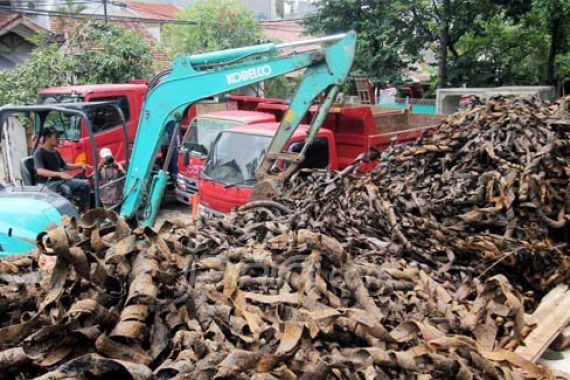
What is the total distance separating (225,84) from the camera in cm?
652

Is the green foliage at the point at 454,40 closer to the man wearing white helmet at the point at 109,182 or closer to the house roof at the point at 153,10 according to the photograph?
the man wearing white helmet at the point at 109,182

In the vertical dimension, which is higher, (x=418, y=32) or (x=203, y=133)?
(x=418, y=32)

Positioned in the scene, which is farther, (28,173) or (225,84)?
(28,173)

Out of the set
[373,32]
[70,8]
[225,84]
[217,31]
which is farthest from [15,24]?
[225,84]

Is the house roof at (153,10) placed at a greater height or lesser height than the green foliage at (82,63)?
greater

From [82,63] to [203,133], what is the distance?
757 cm

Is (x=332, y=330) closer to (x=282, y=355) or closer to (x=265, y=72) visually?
(x=282, y=355)

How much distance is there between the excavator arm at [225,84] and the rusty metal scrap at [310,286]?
2.47 metres

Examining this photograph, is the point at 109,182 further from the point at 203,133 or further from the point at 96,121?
the point at 96,121

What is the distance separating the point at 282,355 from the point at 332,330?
11.8 inches

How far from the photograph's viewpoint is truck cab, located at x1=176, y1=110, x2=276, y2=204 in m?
9.52

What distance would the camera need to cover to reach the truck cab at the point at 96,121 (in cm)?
1026

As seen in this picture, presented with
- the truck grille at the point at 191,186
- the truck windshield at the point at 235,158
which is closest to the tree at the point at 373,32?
the truck grille at the point at 191,186

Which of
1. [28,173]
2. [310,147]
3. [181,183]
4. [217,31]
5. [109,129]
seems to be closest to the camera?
[28,173]
